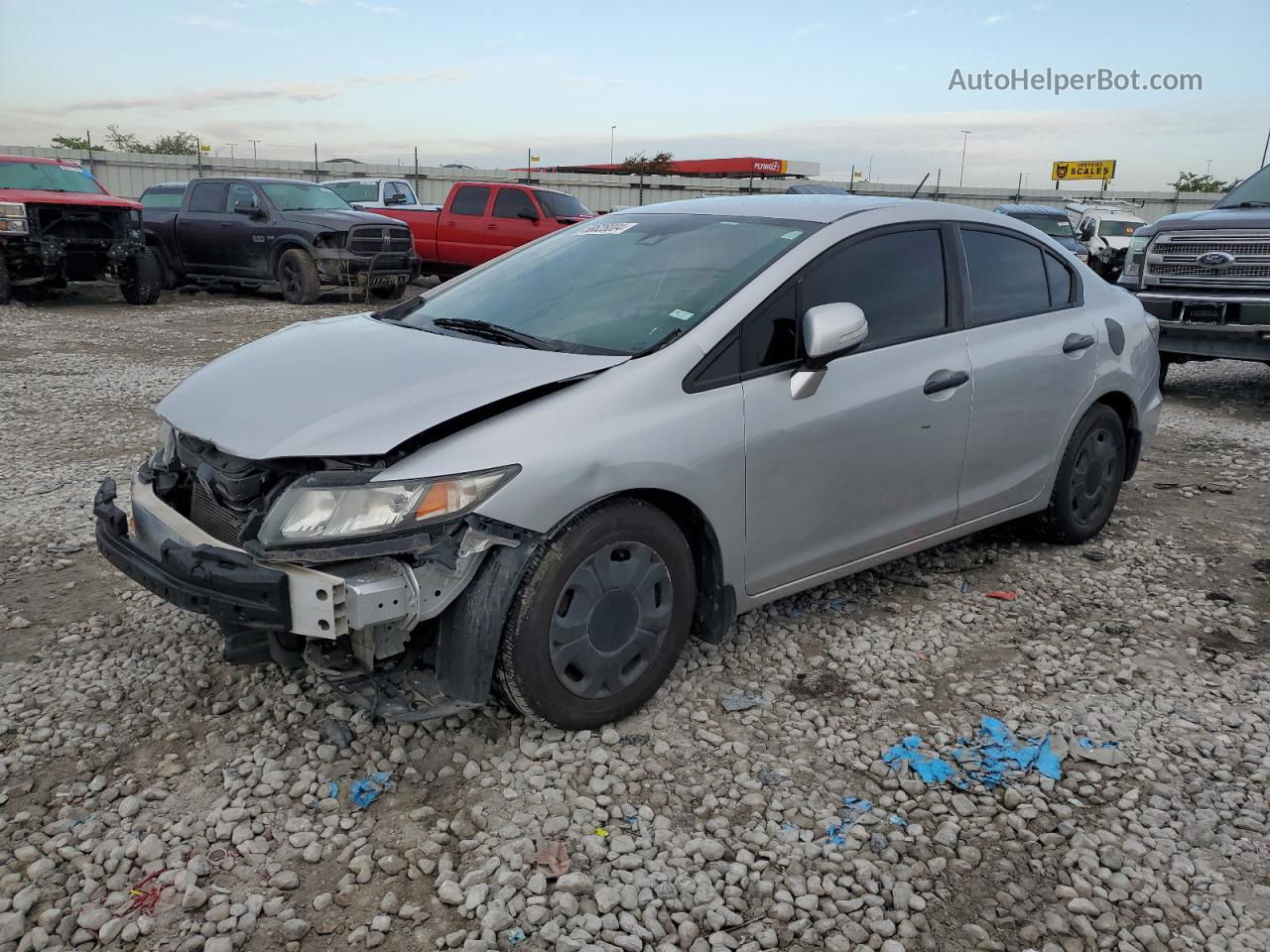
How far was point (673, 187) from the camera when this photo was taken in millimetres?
34500

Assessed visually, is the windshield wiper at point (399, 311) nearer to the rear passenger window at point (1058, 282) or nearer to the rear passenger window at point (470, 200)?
the rear passenger window at point (1058, 282)

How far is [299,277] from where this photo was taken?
1398cm

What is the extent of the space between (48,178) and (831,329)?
13.2 metres

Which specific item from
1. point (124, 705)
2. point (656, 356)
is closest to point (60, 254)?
point (124, 705)

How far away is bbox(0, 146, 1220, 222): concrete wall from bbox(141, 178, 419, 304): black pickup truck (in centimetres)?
1557

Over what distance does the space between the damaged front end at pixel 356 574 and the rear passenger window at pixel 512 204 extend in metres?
13.2

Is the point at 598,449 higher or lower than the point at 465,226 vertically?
lower

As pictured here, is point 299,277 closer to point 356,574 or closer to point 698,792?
point 356,574

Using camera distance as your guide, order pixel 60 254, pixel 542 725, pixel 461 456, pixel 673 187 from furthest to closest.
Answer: pixel 673 187
pixel 60 254
pixel 542 725
pixel 461 456

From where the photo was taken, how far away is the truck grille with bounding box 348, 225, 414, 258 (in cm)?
1381

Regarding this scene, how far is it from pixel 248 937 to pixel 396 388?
148 centimetres

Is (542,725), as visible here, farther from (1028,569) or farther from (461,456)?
(1028,569)

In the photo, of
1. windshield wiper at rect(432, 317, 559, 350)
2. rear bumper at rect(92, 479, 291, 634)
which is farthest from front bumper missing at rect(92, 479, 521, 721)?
windshield wiper at rect(432, 317, 559, 350)

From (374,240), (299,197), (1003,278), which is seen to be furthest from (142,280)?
(1003,278)
